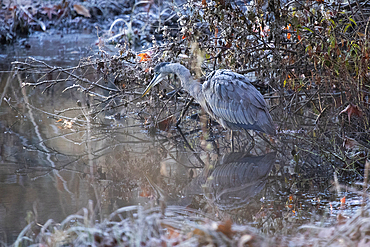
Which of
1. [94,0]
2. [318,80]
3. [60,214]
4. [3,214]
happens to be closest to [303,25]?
[318,80]

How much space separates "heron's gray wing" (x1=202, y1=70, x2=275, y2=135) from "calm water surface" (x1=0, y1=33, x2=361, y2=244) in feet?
1.10

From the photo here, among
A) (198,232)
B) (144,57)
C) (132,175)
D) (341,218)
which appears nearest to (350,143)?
(341,218)

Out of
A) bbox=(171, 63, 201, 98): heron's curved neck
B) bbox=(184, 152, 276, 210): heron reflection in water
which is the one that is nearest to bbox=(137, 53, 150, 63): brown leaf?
bbox=(171, 63, 201, 98): heron's curved neck

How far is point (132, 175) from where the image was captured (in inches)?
185

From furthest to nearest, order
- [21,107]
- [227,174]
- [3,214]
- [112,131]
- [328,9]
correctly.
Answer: [21,107]
[112,131]
[328,9]
[227,174]
[3,214]

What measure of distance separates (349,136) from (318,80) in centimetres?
77

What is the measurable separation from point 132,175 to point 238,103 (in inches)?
66.3

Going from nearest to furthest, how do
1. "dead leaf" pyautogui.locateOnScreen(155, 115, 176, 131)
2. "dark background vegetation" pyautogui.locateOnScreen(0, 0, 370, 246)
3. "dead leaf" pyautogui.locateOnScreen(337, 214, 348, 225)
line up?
"dead leaf" pyautogui.locateOnScreen(337, 214, 348, 225)
"dark background vegetation" pyautogui.locateOnScreen(0, 0, 370, 246)
"dead leaf" pyautogui.locateOnScreen(155, 115, 176, 131)

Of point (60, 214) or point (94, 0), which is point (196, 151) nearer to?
point (60, 214)

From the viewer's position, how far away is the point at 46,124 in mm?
6367

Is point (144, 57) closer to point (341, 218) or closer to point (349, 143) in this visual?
point (349, 143)

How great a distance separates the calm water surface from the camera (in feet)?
12.4

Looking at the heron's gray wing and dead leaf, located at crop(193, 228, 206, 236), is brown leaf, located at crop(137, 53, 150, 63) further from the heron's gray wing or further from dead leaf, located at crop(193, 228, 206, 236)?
dead leaf, located at crop(193, 228, 206, 236)

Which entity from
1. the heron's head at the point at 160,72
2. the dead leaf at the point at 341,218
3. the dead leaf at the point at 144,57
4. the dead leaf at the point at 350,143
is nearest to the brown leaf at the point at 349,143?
the dead leaf at the point at 350,143
